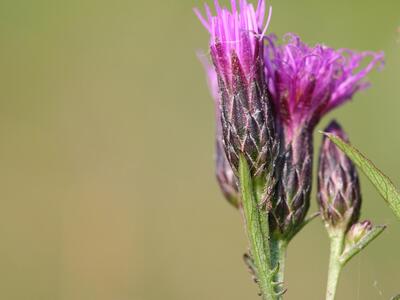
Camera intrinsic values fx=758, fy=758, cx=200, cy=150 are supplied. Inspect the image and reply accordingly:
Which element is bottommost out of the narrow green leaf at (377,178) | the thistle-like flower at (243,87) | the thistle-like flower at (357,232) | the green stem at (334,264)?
the green stem at (334,264)

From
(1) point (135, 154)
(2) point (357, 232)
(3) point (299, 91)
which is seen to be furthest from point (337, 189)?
(1) point (135, 154)

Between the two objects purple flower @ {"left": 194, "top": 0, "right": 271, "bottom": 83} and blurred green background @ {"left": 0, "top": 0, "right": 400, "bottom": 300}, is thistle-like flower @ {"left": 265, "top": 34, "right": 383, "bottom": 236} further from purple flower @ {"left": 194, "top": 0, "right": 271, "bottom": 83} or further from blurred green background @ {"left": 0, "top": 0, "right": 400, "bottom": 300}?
blurred green background @ {"left": 0, "top": 0, "right": 400, "bottom": 300}

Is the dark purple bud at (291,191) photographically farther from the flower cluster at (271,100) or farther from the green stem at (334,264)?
the green stem at (334,264)

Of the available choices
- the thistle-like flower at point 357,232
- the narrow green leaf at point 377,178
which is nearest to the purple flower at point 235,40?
the narrow green leaf at point 377,178

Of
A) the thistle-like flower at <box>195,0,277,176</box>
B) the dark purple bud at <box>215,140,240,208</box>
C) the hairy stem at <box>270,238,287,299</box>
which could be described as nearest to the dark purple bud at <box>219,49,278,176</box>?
the thistle-like flower at <box>195,0,277,176</box>

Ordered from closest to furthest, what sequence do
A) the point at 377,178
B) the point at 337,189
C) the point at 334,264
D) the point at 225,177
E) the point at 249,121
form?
the point at 377,178
the point at 249,121
the point at 334,264
the point at 337,189
the point at 225,177

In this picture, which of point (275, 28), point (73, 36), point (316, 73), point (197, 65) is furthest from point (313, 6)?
point (316, 73)

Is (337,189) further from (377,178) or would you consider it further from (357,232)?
(377,178)
